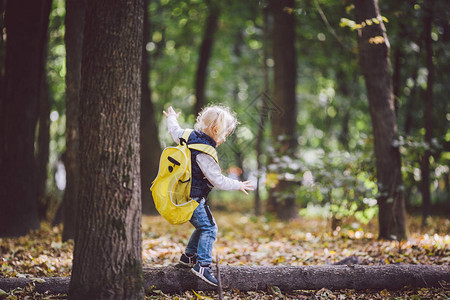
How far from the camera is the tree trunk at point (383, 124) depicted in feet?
22.6

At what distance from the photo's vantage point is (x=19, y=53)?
7.62 metres

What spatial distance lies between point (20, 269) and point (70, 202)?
1963 millimetres

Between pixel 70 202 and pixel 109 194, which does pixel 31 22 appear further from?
pixel 109 194

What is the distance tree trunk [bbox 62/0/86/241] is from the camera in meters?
6.69

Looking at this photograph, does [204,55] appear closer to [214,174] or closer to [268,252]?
[268,252]

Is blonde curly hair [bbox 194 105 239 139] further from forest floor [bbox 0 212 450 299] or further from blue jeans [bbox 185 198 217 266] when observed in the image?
forest floor [bbox 0 212 450 299]

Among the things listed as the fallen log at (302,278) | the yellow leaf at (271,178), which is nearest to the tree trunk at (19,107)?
the fallen log at (302,278)

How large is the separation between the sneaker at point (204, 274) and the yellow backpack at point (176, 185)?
57 centimetres

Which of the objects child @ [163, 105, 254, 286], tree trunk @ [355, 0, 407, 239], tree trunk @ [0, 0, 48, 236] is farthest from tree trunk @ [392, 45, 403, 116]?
tree trunk @ [0, 0, 48, 236]

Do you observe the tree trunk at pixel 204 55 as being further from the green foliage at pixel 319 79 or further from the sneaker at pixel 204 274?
the sneaker at pixel 204 274

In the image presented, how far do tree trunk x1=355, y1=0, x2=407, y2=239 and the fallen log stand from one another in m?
2.40

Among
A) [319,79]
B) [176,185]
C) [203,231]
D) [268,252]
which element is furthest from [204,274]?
[319,79]

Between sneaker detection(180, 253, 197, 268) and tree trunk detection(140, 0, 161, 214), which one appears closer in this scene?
sneaker detection(180, 253, 197, 268)

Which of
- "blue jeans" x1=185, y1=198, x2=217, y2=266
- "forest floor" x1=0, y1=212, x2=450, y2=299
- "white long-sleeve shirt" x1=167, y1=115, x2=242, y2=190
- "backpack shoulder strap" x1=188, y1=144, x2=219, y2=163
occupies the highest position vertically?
"backpack shoulder strap" x1=188, y1=144, x2=219, y2=163
